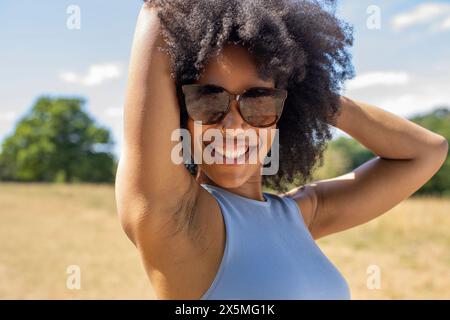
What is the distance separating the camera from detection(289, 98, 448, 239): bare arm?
209cm

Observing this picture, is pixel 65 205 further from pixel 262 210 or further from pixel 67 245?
pixel 262 210

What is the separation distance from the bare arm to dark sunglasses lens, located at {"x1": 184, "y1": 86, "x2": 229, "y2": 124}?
2.22ft

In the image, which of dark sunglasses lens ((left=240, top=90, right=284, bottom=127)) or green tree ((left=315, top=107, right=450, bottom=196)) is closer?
dark sunglasses lens ((left=240, top=90, right=284, bottom=127))

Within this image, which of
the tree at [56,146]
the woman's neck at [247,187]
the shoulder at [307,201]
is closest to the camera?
the woman's neck at [247,187]

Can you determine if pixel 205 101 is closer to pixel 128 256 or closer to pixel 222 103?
pixel 222 103

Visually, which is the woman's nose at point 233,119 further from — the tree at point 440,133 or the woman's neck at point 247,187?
the tree at point 440,133

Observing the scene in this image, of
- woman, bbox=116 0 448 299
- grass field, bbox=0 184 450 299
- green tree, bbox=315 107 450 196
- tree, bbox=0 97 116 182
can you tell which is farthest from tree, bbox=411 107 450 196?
woman, bbox=116 0 448 299

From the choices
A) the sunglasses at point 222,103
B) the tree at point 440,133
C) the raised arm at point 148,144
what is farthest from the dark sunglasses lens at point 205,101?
the tree at point 440,133

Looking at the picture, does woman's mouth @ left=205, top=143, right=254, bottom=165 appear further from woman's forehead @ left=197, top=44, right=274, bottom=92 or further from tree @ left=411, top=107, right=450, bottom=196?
tree @ left=411, top=107, right=450, bottom=196

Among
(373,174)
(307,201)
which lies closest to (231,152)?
(307,201)

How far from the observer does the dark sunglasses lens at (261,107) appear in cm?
153

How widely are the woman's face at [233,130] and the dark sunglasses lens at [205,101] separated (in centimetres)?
3

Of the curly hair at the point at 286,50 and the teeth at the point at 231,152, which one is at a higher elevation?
the curly hair at the point at 286,50
